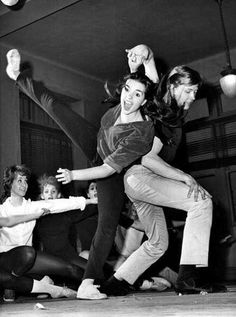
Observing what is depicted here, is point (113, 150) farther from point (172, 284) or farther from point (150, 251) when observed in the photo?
point (172, 284)

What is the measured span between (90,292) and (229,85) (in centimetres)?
109

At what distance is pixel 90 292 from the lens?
1559mm

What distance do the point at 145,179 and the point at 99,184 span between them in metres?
0.20

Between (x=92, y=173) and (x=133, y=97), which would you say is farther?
(x=133, y=97)

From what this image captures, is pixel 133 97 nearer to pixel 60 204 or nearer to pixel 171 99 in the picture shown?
pixel 171 99

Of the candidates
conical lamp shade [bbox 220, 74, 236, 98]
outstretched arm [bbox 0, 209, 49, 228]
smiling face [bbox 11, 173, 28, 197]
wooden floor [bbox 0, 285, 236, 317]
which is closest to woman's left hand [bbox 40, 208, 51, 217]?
outstretched arm [bbox 0, 209, 49, 228]

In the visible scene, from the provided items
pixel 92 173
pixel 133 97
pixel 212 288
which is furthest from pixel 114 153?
pixel 212 288

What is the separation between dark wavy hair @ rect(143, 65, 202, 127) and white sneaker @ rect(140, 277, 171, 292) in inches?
28.4

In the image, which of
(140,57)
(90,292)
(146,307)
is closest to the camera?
(146,307)

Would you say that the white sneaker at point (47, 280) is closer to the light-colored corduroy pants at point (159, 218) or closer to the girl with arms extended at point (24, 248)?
the girl with arms extended at point (24, 248)

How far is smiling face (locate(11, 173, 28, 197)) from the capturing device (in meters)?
2.04

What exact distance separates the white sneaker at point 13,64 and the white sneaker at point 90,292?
1.10 metres

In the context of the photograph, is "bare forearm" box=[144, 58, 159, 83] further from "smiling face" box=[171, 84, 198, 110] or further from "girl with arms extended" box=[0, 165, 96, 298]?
"girl with arms extended" box=[0, 165, 96, 298]

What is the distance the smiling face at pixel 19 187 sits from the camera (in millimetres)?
2041
